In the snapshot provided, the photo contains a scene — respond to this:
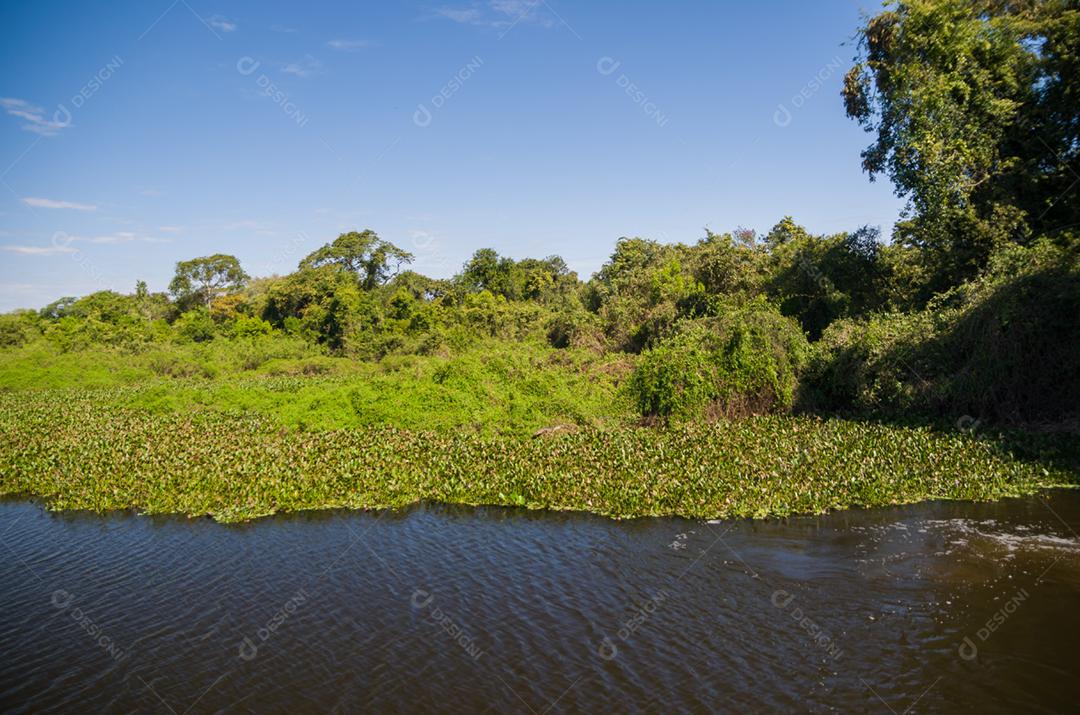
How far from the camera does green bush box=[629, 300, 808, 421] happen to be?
19.0 m

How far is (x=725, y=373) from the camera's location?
761 inches

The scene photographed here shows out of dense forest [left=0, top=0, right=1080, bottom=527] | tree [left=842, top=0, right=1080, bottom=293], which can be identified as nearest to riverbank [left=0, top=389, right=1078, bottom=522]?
dense forest [left=0, top=0, right=1080, bottom=527]

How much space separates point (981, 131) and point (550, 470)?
57.1 ft

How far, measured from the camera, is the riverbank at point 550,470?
12.9 metres

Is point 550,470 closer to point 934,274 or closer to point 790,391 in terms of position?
point 790,391

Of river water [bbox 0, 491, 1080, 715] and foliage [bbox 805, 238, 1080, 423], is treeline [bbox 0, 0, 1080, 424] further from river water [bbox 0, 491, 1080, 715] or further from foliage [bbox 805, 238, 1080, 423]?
river water [bbox 0, 491, 1080, 715]

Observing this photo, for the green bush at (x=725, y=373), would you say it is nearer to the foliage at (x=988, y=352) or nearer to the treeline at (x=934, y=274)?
the treeline at (x=934, y=274)

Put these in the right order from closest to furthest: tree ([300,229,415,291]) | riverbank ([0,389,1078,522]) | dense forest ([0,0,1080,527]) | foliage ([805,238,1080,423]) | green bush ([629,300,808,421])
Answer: riverbank ([0,389,1078,522])
dense forest ([0,0,1080,527])
foliage ([805,238,1080,423])
green bush ([629,300,808,421])
tree ([300,229,415,291])

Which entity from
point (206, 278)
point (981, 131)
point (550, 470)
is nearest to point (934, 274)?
point (981, 131)

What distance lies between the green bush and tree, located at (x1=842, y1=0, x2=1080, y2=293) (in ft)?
21.0

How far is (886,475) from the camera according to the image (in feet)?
43.9

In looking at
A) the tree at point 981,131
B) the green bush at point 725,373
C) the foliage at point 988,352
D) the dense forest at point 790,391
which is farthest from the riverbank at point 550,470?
the tree at point 981,131

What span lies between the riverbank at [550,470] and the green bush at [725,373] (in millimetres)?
927

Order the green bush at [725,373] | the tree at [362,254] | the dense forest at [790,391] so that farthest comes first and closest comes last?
the tree at [362,254], the green bush at [725,373], the dense forest at [790,391]
